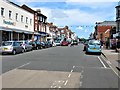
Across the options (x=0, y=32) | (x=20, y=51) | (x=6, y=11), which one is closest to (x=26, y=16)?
(x=6, y=11)

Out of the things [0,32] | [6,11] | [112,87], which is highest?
[6,11]

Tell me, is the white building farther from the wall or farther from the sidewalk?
the sidewalk

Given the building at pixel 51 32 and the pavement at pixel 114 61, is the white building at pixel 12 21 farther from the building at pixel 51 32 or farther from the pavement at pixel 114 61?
the building at pixel 51 32

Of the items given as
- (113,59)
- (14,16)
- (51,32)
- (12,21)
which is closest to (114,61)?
(113,59)

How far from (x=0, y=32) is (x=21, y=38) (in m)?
11.7

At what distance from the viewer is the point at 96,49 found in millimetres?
30750

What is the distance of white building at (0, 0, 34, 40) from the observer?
38.4 metres

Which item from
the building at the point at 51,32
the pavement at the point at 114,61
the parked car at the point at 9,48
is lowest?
the pavement at the point at 114,61

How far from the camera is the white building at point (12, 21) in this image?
38375mm

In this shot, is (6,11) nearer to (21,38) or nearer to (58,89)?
(21,38)

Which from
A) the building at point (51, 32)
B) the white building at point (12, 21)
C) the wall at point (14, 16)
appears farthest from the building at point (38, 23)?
the white building at point (12, 21)

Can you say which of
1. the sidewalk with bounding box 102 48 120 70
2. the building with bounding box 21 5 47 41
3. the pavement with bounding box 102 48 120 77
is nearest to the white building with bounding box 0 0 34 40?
the building with bounding box 21 5 47 41

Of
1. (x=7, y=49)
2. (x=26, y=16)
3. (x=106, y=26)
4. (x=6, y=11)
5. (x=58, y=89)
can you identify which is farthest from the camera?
(x=106, y=26)

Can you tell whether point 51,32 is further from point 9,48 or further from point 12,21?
point 9,48
